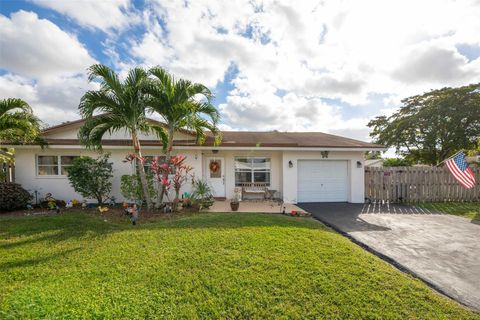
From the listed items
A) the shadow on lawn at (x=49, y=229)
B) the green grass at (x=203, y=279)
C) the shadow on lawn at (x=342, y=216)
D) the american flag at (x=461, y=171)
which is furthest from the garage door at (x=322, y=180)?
the shadow on lawn at (x=49, y=229)

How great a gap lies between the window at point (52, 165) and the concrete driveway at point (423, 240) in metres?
13.0

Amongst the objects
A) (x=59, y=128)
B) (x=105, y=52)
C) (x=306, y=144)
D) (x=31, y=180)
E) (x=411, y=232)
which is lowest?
(x=411, y=232)

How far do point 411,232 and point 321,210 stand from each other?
3.48m

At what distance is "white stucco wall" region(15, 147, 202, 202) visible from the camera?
10828 mm

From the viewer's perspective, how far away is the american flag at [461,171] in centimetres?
888

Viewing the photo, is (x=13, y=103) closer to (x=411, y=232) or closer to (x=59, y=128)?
(x=59, y=128)

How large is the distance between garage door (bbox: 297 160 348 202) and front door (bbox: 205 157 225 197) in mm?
4455

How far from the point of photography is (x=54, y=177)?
10984mm

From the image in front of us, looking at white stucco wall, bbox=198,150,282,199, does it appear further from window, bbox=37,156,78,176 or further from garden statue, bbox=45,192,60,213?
window, bbox=37,156,78,176

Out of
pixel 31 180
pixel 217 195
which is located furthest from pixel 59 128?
pixel 217 195

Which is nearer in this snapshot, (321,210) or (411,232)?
(411,232)

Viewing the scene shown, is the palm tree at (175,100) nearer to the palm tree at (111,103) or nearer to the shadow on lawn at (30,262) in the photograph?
the palm tree at (111,103)

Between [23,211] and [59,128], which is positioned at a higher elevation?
[59,128]

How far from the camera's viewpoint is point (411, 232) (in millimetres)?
6727
